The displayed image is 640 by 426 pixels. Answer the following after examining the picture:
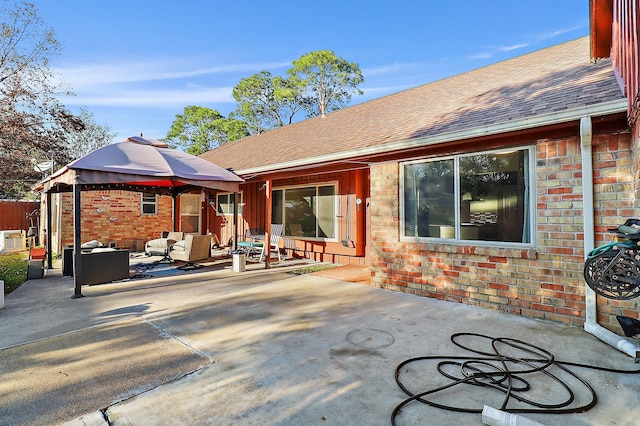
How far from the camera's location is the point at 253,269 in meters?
7.88

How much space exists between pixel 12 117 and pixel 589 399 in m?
9.72

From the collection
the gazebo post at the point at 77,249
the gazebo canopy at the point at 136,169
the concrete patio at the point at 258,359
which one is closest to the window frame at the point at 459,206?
the concrete patio at the point at 258,359

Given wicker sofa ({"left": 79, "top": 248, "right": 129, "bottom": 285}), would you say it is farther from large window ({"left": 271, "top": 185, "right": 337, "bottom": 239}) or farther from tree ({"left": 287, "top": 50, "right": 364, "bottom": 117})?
tree ({"left": 287, "top": 50, "right": 364, "bottom": 117})

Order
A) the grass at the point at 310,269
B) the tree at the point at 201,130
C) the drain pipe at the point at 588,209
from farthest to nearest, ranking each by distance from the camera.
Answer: the tree at the point at 201,130 < the grass at the point at 310,269 < the drain pipe at the point at 588,209

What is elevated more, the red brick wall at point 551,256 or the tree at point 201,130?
the tree at point 201,130

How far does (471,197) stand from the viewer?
4.88 meters

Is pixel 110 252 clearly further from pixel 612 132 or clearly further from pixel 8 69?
pixel 612 132

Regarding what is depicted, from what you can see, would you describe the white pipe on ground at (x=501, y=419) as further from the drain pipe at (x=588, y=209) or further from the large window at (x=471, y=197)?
the large window at (x=471, y=197)

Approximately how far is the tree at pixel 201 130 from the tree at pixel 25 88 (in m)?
22.6

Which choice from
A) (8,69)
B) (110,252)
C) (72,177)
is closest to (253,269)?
(110,252)

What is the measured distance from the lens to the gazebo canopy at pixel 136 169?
5.63 metres

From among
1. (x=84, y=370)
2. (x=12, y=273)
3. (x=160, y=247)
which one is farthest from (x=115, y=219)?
(x=84, y=370)

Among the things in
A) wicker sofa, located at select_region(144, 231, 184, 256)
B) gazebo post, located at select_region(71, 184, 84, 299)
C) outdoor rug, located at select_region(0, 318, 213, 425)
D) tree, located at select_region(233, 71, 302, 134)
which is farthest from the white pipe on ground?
tree, located at select_region(233, 71, 302, 134)

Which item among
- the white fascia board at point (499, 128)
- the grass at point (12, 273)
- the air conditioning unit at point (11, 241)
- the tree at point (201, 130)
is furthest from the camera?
the tree at point (201, 130)
